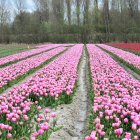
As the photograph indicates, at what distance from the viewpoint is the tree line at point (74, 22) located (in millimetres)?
63719

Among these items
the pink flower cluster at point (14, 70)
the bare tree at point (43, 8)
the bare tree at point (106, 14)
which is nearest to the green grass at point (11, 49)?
the pink flower cluster at point (14, 70)

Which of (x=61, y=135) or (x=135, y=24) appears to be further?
(x=135, y=24)

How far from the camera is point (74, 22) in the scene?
80250 mm

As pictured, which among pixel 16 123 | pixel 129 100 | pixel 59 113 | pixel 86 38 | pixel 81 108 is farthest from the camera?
pixel 86 38

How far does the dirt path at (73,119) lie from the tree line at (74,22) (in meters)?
50.4

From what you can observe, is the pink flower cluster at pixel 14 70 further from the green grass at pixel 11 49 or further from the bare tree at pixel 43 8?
the bare tree at pixel 43 8

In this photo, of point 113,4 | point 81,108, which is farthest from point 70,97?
point 113,4

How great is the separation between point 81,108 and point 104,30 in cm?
6594

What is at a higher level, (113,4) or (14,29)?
(113,4)

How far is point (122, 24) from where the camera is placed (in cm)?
6962

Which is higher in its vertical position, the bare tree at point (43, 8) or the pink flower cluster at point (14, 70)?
the bare tree at point (43, 8)

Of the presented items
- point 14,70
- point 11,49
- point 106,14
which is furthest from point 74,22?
point 14,70

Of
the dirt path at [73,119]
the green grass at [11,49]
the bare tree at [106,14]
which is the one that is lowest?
the dirt path at [73,119]

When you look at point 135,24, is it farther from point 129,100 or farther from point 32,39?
point 129,100
